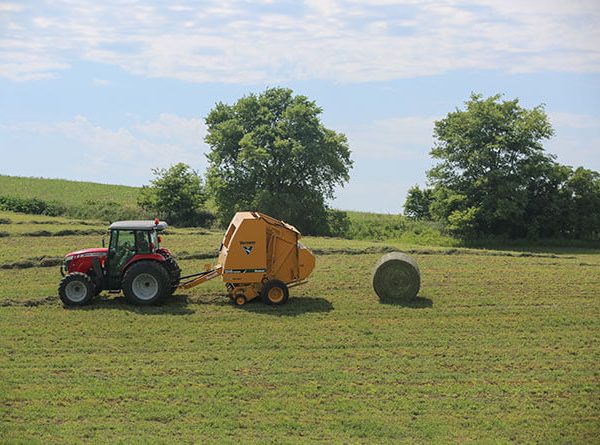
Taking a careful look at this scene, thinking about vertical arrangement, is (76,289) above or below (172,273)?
below

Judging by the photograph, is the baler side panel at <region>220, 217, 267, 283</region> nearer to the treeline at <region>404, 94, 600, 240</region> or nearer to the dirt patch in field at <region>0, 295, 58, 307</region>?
the dirt patch in field at <region>0, 295, 58, 307</region>

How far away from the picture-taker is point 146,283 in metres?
19.5

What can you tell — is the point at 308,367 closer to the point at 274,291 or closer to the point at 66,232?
the point at 274,291

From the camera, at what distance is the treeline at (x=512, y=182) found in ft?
150

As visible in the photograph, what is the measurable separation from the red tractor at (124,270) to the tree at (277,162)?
86.3ft

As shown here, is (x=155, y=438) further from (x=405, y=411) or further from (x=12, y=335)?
(x=12, y=335)

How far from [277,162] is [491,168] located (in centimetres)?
1255

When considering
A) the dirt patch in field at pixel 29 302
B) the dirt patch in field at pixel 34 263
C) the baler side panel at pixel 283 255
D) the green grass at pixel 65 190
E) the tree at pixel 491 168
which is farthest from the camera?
the green grass at pixel 65 190

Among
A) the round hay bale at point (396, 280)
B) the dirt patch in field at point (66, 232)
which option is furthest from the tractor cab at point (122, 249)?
the dirt patch in field at point (66, 232)

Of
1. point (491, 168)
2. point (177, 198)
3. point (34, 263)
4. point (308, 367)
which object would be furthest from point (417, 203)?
point (308, 367)

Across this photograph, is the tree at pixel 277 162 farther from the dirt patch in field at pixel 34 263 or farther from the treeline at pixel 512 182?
the dirt patch in field at pixel 34 263

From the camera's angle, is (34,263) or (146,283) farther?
(34,263)

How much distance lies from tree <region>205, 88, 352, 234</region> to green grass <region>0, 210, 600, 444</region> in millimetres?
Answer: 24173

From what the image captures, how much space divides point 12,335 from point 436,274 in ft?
44.2
